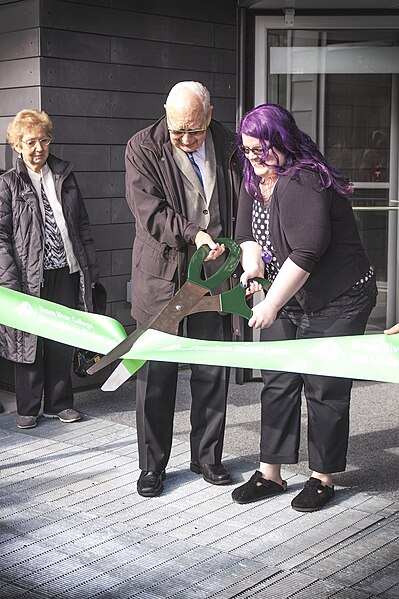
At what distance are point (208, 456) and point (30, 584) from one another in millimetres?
1355

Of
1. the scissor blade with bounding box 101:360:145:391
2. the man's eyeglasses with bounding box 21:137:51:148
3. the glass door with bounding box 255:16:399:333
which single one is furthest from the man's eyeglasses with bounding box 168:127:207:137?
the glass door with bounding box 255:16:399:333

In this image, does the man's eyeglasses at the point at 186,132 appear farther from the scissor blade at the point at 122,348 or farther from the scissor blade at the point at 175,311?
the scissor blade at the point at 122,348

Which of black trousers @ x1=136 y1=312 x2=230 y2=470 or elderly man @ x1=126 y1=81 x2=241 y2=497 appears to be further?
black trousers @ x1=136 y1=312 x2=230 y2=470

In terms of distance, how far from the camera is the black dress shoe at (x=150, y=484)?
15.5 ft

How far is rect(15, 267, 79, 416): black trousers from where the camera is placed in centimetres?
592

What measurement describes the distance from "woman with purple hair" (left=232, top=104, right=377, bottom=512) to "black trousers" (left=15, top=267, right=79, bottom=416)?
66.6 inches

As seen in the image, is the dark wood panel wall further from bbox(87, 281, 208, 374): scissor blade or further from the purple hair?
bbox(87, 281, 208, 374): scissor blade

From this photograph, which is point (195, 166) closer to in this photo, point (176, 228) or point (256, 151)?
point (176, 228)

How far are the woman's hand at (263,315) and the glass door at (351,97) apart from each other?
2.91 metres

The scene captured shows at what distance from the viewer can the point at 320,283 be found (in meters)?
4.30

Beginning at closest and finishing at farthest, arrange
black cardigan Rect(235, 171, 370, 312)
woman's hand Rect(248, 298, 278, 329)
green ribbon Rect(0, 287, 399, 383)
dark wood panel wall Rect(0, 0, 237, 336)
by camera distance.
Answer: green ribbon Rect(0, 287, 399, 383) < woman's hand Rect(248, 298, 278, 329) < black cardigan Rect(235, 171, 370, 312) < dark wood panel wall Rect(0, 0, 237, 336)

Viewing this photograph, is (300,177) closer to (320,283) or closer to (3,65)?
(320,283)

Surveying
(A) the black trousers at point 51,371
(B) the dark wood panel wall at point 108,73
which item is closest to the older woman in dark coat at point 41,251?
(A) the black trousers at point 51,371

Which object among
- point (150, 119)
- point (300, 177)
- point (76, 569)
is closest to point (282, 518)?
point (76, 569)
